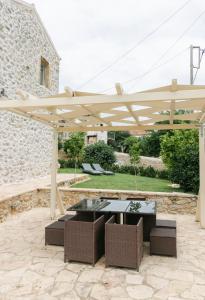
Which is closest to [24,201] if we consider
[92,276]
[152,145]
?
[92,276]

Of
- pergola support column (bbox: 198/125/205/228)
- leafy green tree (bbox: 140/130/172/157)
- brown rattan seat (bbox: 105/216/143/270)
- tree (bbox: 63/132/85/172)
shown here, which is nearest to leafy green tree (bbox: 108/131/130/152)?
leafy green tree (bbox: 140/130/172/157)

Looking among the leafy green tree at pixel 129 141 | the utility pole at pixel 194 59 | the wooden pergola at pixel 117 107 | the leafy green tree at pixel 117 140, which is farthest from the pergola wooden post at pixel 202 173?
the leafy green tree at pixel 117 140

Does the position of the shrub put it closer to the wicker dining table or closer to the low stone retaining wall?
the low stone retaining wall

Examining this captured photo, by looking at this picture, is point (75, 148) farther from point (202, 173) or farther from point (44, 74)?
point (202, 173)

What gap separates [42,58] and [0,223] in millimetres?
9264

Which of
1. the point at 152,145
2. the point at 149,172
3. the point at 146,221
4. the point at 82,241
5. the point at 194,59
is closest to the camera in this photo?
the point at 82,241

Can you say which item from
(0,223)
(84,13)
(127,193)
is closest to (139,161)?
(84,13)

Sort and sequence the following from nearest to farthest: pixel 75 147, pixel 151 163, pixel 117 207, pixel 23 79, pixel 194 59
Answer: pixel 117 207
pixel 23 79
pixel 194 59
pixel 75 147
pixel 151 163

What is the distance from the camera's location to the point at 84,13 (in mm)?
14188

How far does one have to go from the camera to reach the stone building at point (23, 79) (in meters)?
9.77

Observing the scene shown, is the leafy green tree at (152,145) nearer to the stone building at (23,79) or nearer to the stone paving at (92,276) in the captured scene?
the stone building at (23,79)

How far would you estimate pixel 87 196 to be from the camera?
855 centimetres

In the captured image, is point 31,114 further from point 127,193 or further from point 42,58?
point 42,58

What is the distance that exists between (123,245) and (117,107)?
8.14 ft
